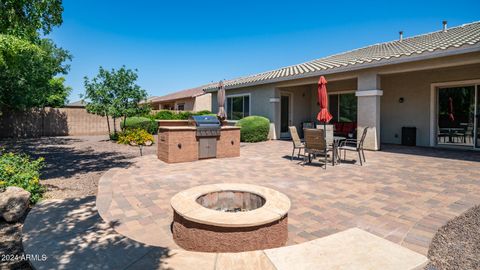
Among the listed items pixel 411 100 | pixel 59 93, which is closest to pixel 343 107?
pixel 411 100

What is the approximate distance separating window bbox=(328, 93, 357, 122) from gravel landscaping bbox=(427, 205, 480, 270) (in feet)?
36.2

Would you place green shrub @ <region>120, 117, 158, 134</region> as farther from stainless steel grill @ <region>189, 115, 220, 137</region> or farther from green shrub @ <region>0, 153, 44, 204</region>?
green shrub @ <region>0, 153, 44, 204</region>

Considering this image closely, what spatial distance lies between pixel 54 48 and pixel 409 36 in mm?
25667

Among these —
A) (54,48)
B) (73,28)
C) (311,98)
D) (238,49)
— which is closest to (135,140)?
(73,28)

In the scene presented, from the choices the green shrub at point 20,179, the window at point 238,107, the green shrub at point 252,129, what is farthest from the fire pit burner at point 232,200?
the window at point 238,107

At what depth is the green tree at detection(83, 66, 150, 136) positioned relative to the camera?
46.9 ft

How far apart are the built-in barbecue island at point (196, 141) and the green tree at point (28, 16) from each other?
4060 millimetres

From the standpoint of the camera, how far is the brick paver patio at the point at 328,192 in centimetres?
337

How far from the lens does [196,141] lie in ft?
27.3

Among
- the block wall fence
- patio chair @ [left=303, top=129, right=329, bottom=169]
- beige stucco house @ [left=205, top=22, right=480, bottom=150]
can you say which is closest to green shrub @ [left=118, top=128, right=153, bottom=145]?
beige stucco house @ [left=205, top=22, right=480, bottom=150]

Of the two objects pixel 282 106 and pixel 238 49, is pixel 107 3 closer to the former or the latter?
pixel 282 106

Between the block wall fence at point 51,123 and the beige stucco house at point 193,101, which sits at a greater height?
the beige stucco house at point 193,101

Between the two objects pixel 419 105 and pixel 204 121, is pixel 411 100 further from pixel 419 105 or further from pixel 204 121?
pixel 204 121

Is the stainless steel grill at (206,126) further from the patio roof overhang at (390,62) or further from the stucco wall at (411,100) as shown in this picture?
the stucco wall at (411,100)
